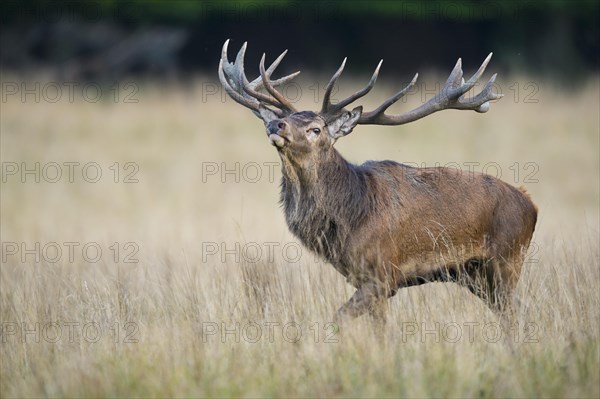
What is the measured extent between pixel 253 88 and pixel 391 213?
1591 mm

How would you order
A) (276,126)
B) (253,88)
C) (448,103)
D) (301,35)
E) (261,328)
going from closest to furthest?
1. (261,328)
2. (276,126)
3. (448,103)
4. (253,88)
5. (301,35)

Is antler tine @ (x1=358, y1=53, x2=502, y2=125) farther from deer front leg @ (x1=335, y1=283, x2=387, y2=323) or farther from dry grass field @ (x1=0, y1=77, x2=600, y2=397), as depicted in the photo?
deer front leg @ (x1=335, y1=283, x2=387, y2=323)

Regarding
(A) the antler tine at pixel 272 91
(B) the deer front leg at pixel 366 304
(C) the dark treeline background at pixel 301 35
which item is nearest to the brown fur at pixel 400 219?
(B) the deer front leg at pixel 366 304

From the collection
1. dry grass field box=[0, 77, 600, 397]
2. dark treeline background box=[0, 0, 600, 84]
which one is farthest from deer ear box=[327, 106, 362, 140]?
dark treeline background box=[0, 0, 600, 84]

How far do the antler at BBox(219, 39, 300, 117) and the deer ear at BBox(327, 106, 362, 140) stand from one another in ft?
1.19

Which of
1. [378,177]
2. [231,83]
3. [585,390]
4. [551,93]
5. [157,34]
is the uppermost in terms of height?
[157,34]

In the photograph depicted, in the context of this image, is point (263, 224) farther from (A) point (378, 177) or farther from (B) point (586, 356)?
(B) point (586, 356)

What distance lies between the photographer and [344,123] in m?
7.63

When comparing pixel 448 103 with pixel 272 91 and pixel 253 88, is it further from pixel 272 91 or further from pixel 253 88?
pixel 253 88

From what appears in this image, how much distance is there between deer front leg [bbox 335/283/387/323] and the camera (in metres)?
6.77

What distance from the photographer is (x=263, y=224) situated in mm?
13891

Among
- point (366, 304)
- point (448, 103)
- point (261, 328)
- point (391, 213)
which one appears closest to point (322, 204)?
point (391, 213)

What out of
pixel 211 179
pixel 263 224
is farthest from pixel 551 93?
pixel 263 224

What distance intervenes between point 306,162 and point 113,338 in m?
1.88
